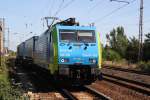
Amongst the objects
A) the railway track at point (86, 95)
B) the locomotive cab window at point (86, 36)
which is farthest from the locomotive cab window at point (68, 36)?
the railway track at point (86, 95)

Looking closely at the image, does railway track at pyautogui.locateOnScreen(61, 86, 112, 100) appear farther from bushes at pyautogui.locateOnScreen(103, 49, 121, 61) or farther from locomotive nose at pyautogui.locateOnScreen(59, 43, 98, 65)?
bushes at pyautogui.locateOnScreen(103, 49, 121, 61)

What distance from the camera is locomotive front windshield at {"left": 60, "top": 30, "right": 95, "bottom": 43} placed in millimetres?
17812

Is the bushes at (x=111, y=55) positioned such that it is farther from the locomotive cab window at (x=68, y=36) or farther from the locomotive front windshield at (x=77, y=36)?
the locomotive cab window at (x=68, y=36)

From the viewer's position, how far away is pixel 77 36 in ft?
58.9

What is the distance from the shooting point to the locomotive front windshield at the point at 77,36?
17812 mm

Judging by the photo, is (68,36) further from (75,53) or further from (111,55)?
(111,55)

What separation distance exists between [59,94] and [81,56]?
210 cm

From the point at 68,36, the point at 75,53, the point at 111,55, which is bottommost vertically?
the point at 75,53

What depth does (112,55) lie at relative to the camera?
5959cm

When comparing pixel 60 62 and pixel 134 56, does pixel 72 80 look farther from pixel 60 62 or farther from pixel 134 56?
pixel 134 56

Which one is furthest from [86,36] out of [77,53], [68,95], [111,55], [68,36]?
[111,55]

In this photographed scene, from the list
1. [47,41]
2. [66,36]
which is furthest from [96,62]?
[47,41]

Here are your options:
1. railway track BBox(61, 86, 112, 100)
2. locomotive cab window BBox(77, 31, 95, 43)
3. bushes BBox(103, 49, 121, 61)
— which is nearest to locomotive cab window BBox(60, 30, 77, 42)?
locomotive cab window BBox(77, 31, 95, 43)

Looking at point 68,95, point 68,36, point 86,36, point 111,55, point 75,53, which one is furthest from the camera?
point 111,55
